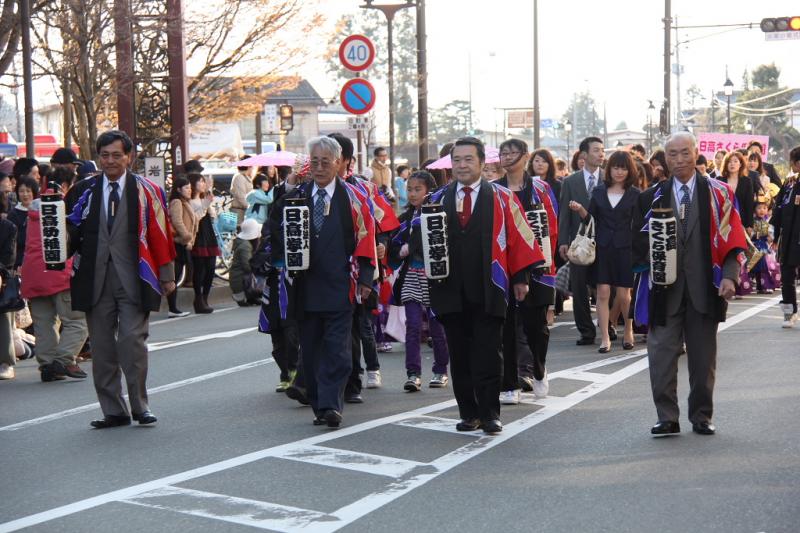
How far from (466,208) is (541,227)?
1469mm

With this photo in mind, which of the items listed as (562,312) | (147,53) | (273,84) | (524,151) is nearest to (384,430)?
(524,151)

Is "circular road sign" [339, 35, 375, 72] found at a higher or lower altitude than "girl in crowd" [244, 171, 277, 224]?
higher

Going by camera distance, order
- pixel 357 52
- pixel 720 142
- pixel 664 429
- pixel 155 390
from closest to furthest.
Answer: pixel 664 429 → pixel 155 390 → pixel 357 52 → pixel 720 142

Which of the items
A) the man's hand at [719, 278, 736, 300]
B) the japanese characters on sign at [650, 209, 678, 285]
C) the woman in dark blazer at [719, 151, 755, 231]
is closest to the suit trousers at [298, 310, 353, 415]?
the japanese characters on sign at [650, 209, 678, 285]

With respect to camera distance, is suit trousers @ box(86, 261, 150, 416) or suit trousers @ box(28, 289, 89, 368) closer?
suit trousers @ box(86, 261, 150, 416)

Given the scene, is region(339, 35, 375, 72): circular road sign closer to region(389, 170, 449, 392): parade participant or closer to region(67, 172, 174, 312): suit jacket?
Result: region(389, 170, 449, 392): parade participant

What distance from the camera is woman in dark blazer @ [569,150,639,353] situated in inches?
499

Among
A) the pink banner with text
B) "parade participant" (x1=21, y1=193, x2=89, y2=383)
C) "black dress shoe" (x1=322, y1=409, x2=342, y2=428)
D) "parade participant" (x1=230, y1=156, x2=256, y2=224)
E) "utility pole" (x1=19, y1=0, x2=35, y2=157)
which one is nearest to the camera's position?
"black dress shoe" (x1=322, y1=409, x2=342, y2=428)

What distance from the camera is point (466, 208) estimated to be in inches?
324

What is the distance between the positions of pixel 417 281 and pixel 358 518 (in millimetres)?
4339

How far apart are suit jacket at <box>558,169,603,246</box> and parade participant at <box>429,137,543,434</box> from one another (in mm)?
4980

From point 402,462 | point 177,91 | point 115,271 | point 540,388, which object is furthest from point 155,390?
point 177,91

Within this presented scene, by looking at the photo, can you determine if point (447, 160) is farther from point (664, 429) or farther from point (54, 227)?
point (664, 429)

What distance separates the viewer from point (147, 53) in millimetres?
22859
